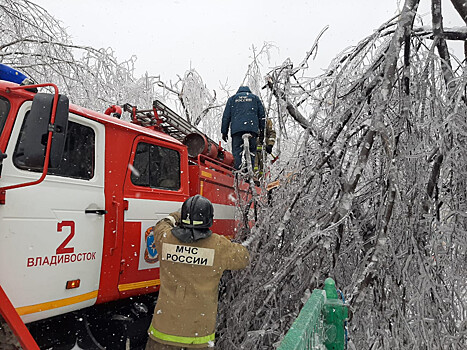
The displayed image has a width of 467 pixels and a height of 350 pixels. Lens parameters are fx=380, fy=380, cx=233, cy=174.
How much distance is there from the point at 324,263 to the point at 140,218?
1693mm

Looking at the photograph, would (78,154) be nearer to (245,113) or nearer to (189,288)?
(189,288)

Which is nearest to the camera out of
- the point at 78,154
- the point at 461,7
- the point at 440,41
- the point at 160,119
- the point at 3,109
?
the point at 461,7

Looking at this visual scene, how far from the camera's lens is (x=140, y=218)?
3.46 metres

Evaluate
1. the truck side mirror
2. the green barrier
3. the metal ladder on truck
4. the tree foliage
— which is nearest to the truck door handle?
the truck side mirror

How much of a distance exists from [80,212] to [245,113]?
309 centimetres

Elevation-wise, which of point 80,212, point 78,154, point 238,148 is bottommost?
point 80,212

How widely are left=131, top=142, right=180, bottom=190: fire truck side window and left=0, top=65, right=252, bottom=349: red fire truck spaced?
0.03ft

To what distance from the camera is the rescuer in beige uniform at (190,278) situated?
2.87 m

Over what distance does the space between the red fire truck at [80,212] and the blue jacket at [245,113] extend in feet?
4.47

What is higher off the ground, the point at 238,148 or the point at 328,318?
the point at 238,148

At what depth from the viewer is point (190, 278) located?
2.91 m

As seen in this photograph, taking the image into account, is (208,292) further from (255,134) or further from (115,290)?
(255,134)

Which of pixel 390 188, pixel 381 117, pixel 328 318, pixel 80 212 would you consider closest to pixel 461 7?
pixel 381 117

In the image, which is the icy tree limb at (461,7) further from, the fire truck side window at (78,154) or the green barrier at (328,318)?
the fire truck side window at (78,154)
